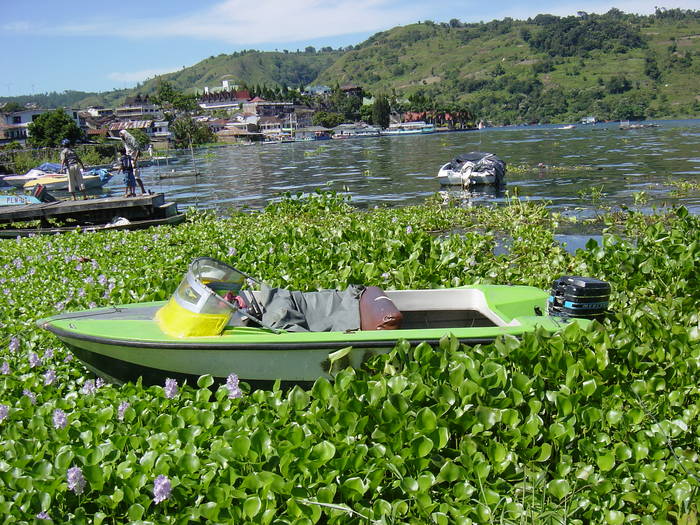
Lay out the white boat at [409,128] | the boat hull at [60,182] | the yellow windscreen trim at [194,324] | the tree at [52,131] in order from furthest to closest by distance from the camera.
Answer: the white boat at [409,128] < the tree at [52,131] < the boat hull at [60,182] < the yellow windscreen trim at [194,324]

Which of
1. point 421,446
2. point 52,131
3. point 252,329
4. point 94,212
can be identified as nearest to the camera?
point 421,446

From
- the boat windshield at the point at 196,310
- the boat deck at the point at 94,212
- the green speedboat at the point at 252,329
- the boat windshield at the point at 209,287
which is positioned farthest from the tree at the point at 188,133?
the boat windshield at the point at 196,310

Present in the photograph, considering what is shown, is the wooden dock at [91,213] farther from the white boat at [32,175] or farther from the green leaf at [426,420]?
the white boat at [32,175]

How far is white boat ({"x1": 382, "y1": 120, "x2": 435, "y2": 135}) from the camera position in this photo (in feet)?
501

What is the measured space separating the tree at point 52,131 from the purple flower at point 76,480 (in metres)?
91.4

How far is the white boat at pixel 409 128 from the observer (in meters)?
153

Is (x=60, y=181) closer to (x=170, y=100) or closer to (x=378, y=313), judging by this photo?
(x=378, y=313)

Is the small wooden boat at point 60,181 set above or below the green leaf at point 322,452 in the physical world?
above

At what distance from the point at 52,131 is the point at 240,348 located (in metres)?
94.5

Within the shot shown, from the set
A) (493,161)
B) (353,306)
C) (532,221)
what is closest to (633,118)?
(493,161)

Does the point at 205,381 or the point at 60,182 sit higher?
the point at 60,182

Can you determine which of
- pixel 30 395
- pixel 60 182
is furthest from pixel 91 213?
pixel 60 182

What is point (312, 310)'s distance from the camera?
6598 millimetres

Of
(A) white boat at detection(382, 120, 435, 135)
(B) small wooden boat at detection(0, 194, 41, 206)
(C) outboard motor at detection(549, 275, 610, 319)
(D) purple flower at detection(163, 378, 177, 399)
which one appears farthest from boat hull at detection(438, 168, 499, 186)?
(A) white boat at detection(382, 120, 435, 135)
